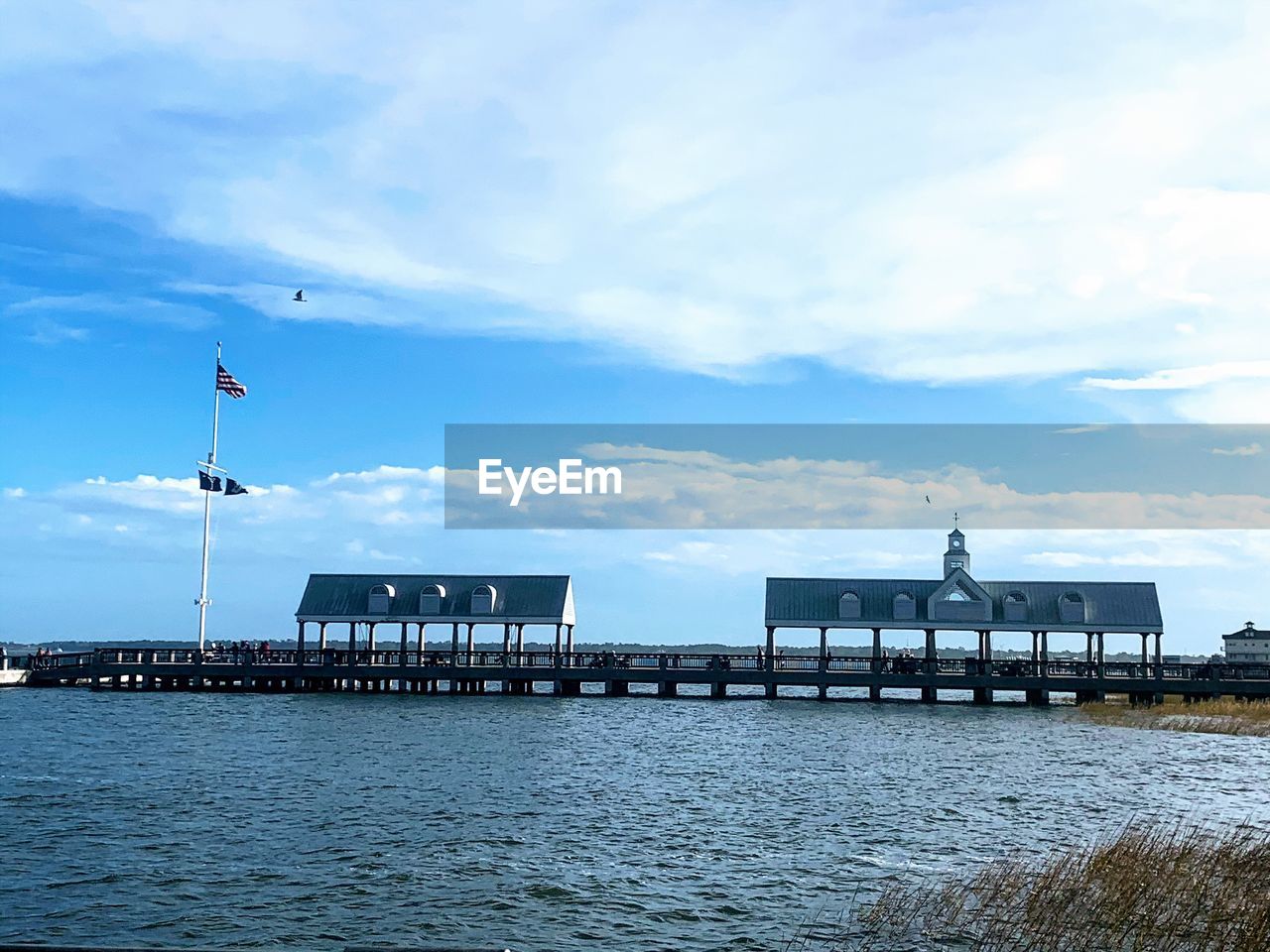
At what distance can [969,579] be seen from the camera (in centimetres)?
6931

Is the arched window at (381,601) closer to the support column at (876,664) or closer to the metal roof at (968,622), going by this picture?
the metal roof at (968,622)

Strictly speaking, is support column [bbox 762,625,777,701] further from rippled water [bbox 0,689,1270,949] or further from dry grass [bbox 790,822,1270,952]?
dry grass [bbox 790,822,1270,952]

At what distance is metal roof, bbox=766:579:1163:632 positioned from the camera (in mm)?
67750

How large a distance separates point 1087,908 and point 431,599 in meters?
58.1

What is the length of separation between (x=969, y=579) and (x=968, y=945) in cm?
5440

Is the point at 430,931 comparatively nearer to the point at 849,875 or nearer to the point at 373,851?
the point at 373,851

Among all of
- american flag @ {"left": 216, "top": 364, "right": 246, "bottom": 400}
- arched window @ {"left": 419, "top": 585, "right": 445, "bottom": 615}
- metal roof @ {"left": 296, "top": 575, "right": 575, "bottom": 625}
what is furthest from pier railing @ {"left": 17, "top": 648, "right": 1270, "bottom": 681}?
american flag @ {"left": 216, "top": 364, "right": 246, "bottom": 400}

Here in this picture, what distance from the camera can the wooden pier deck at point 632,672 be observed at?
65062 millimetres

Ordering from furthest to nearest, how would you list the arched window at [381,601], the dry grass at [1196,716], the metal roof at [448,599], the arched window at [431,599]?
the arched window at [381,601], the arched window at [431,599], the metal roof at [448,599], the dry grass at [1196,716]

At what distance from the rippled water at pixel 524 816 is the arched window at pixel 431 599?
804 inches

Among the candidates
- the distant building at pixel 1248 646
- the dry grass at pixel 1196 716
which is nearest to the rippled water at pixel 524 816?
the dry grass at pixel 1196 716

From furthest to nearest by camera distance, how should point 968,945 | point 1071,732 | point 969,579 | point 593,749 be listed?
1. point 969,579
2. point 1071,732
3. point 593,749
4. point 968,945

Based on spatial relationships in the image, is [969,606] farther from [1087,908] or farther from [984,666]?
[1087,908]

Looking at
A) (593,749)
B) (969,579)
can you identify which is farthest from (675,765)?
(969,579)
